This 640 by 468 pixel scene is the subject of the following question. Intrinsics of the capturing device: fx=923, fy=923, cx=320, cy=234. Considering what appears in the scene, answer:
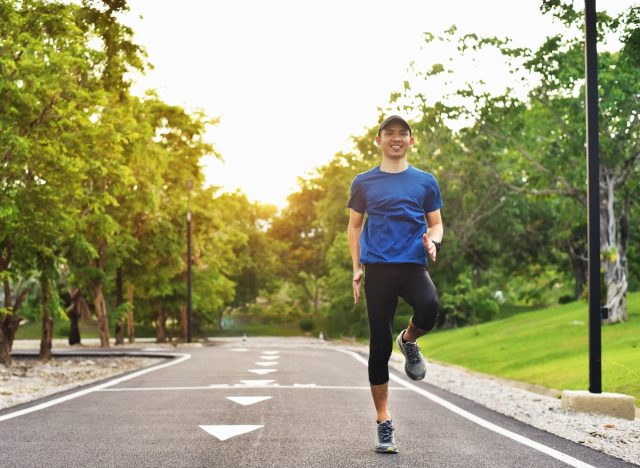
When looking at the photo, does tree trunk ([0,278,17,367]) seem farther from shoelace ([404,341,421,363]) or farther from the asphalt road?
shoelace ([404,341,421,363])

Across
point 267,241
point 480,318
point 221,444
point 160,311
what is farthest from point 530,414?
point 267,241

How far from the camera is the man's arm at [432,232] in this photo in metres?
6.08

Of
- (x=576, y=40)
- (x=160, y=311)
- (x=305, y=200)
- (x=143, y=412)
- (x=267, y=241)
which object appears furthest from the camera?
(x=305, y=200)

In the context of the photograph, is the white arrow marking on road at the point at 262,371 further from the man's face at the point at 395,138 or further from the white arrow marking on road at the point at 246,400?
the man's face at the point at 395,138

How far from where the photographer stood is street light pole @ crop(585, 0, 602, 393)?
9.96 m

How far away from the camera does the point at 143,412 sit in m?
9.34

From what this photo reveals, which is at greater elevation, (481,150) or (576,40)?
(576,40)

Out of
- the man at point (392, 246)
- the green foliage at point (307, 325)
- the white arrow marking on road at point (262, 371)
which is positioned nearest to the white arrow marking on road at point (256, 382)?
the white arrow marking on road at point (262, 371)

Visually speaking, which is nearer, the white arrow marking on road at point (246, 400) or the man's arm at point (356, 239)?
the man's arm at point (356, 239)

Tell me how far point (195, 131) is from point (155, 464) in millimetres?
32076

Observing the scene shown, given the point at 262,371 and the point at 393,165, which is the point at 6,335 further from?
the point at 393,165

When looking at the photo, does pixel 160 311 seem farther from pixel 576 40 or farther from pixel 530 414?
pixel 530 414

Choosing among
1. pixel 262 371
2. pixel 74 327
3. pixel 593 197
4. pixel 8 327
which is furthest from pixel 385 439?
pixel 74 327

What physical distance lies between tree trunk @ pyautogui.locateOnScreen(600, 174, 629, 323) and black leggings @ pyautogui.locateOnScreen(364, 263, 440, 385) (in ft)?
60.4
